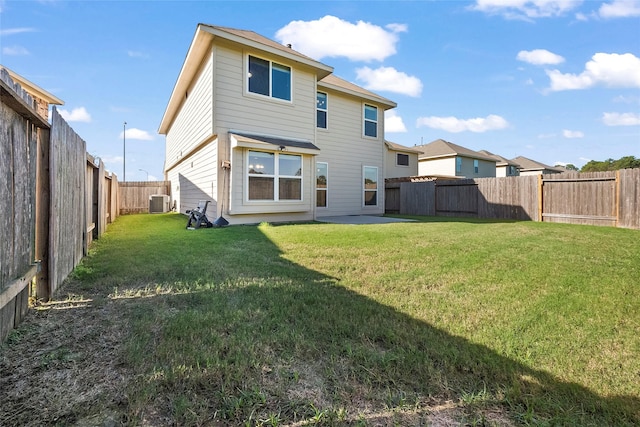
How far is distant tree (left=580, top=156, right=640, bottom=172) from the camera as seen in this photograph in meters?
41.5

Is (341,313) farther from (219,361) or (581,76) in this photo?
(581,76)

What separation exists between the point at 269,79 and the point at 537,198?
1014 cm

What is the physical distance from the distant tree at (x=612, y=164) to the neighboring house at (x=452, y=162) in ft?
85.9

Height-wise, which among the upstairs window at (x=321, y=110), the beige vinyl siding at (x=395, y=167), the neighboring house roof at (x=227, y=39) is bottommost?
the beige vinyl siding at (x=395, y=167)

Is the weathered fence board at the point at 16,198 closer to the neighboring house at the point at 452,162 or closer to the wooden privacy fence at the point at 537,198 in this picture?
the wooden privacy fence at the point at 537,198

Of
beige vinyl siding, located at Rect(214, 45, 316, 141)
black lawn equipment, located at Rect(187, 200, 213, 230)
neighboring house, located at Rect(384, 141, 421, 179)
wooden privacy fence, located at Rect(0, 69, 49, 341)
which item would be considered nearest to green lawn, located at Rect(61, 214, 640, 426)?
wooden privacy fence, located at Rect(0, 69, 49, 341)

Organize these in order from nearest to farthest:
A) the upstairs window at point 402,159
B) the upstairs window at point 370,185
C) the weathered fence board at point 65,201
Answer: the weathered fence board at point 65,201 < the upstairs window at point 370,185 < the upstairs window at point 402,159

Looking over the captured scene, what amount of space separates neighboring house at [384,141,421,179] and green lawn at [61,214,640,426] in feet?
49.0

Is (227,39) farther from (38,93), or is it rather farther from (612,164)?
(612,164)

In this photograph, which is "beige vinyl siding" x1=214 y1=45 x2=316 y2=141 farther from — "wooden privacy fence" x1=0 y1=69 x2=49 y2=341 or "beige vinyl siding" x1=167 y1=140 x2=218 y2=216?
"wooden privacy fence" x1=0 y1=69 x2=49 y2=341

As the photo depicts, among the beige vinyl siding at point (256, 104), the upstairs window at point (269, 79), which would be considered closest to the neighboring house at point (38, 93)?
the beige vinyl siding at point (256, 104)

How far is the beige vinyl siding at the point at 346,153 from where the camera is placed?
39.7 ft

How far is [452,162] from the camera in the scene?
1019 inches

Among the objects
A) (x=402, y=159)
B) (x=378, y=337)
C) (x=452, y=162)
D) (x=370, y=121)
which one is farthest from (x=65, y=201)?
(x=452, y=162)
